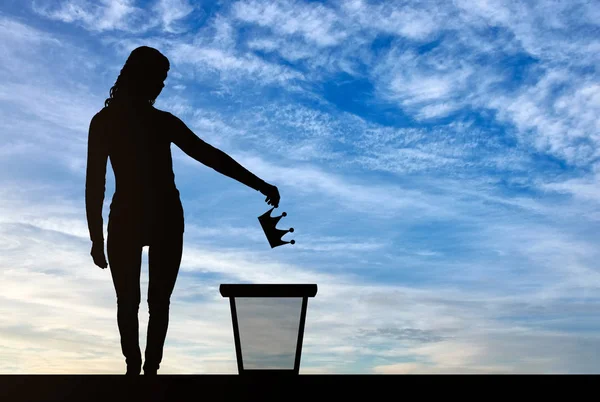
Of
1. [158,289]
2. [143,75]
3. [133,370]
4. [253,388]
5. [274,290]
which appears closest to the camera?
[253,388]

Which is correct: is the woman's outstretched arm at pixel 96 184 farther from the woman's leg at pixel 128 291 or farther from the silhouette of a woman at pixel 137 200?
the woman's leg at pixel 128 291

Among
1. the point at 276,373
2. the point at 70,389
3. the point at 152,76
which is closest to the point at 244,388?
the point at 70,389

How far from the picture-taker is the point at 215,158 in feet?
20.1

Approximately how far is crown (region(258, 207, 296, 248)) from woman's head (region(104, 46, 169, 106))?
1253 mm

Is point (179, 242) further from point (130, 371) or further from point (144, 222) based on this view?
point (130, 371)

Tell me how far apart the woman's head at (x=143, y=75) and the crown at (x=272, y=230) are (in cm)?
125

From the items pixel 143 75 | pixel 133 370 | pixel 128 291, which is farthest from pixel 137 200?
pixel 133 370

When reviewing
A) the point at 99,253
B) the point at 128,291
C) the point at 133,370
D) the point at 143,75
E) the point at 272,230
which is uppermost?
the point at 143,75

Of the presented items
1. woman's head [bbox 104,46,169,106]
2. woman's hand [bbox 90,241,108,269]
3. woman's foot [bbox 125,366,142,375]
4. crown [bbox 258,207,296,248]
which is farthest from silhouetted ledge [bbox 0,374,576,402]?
woman's head [bbox 104,46,169,106]

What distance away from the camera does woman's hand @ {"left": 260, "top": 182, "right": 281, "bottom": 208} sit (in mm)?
6301

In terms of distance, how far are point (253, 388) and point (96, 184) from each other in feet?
7.00

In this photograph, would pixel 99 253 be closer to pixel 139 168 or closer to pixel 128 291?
pixel 128 291

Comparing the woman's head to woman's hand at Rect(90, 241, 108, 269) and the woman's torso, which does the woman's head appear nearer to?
the woman's torso

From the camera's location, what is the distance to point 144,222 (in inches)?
221
